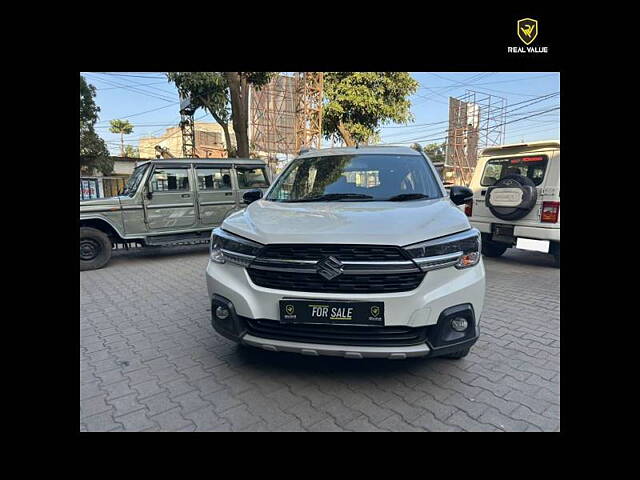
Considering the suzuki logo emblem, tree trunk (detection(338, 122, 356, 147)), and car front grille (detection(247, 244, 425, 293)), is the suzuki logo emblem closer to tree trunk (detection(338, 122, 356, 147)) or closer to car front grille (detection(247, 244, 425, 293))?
car front grille (detection(247, 244, 425, 293))

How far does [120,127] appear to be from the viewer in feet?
154

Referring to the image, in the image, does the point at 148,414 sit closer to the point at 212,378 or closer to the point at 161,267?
the point at 212,378

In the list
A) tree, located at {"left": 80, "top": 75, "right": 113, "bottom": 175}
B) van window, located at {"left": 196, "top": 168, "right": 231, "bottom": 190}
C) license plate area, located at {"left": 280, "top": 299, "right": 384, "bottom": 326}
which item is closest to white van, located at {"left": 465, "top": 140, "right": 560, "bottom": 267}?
license plate area, located at {"left": 280, "top": 299, "right": 384, "bottom": 326}

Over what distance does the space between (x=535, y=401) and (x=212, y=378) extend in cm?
227

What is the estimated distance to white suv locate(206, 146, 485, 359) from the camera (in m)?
2.22

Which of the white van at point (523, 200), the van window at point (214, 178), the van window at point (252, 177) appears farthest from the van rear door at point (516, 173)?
the van window at point (214, 178)

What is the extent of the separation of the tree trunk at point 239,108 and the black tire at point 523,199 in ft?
22.1

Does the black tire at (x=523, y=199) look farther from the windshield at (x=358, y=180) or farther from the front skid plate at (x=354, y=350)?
the front skid plate at (x=354, y=350)

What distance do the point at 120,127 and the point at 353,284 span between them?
2116 inches

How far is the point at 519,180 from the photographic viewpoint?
19.5 ft

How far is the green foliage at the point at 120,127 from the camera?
46.8m
